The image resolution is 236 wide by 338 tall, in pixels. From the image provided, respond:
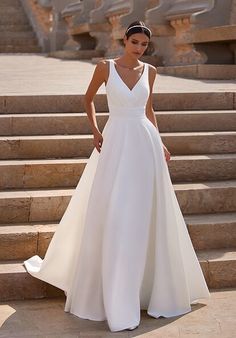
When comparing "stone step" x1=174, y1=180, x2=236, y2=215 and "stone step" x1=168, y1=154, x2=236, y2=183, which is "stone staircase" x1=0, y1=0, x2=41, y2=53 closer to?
"stone step" x1=168, y1=154, x2=236, y2=183

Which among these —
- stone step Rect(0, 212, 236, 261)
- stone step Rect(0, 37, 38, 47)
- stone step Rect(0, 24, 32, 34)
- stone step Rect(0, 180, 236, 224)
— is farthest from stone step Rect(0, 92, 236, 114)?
stone step Rect(0, 24, 32, 34)

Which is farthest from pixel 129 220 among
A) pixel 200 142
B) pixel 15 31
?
pixel 15 31

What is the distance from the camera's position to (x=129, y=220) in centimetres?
475

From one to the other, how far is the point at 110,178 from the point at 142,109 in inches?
19.9

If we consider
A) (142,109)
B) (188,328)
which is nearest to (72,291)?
(188,328)

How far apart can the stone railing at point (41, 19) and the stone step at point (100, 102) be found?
35.4 feet

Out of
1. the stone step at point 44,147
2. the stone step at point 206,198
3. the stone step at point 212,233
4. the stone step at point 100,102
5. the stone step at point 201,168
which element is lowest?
the stone step at point 212,233

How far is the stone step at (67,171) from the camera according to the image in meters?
6.26

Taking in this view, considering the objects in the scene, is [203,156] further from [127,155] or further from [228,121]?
[127,155]

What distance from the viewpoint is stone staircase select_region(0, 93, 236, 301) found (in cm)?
561

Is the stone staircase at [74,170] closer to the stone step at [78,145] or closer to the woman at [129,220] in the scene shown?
the stone step at [78,145]

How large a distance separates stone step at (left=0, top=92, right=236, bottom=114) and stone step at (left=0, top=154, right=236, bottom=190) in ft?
3.05

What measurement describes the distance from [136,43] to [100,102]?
2.63 meters

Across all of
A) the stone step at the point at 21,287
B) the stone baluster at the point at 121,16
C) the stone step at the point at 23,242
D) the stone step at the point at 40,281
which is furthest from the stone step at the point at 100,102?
the stone baluster at the point at 121,16
